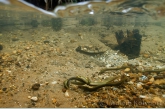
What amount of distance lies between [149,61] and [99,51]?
5.38 feet

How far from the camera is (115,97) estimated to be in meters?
2.48

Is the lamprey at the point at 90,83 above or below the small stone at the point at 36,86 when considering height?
above

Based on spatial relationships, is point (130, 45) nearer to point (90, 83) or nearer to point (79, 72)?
point (79, 72)

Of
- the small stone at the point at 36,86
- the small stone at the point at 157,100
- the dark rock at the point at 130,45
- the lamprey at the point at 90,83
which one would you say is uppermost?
the dark rock at the point at 130,45

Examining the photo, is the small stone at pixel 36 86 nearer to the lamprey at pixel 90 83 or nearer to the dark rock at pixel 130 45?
the lamprey at pixel 90 83

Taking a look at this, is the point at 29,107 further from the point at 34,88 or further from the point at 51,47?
the point at 51,47

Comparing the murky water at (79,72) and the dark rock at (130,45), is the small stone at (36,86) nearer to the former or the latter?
the murky water at (79,72)

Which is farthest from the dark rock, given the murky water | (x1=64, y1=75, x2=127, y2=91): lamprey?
(x1=64, y1=75, x2=127, y2=91): lamprey

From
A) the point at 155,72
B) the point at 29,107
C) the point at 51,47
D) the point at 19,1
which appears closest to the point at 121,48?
the point at 155,72

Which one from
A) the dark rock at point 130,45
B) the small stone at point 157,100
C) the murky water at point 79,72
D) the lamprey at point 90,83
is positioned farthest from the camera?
the dark rock at point 130,45

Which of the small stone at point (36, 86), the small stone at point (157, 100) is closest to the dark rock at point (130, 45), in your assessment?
the small stone at point (157, 100)

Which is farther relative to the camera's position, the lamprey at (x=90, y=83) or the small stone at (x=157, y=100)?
the lamprey at (x=90, y=83)

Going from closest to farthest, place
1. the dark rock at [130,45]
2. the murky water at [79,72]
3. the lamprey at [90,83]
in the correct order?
1. the murky water at [79,72]
2. the lamprey at [90,83]
3. the dark rock at [130,45]

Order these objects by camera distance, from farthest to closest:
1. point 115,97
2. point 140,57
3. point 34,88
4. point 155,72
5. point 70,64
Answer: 1. point 140,57
2. point 70,64
3. point 155,72
4. point 34,88
5. point 115,97
